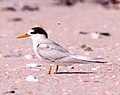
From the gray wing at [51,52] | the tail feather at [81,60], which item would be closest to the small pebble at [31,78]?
the gray wing at [51,52]

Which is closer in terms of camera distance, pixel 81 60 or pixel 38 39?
pixel 81 60

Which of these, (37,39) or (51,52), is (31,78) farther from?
(37,39)

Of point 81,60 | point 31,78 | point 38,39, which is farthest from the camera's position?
point 38,39

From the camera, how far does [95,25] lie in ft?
41.4

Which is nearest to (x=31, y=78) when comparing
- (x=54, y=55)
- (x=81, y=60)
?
(x=54, y=55)

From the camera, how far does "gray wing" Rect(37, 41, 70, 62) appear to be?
19.3ft

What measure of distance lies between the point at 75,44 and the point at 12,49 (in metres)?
1.32

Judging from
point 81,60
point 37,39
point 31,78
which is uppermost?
point 37,39

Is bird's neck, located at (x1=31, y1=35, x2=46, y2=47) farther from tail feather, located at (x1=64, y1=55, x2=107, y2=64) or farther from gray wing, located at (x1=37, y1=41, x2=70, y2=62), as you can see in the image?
tail feather, located at (x1=64, y1=55, x2=107, y2=64)

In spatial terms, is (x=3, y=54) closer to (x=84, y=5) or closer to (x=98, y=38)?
(x=98, y=38)

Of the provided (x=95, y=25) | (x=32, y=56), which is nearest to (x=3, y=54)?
(x=32, y=56)

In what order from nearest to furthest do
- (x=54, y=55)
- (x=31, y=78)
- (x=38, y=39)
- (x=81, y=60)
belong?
(x=31, y=78) < (x=81, y=60) < (x=54, y=55) < (x=38, y=39)

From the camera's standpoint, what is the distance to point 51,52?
594 cm

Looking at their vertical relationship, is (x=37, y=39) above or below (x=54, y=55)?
above
